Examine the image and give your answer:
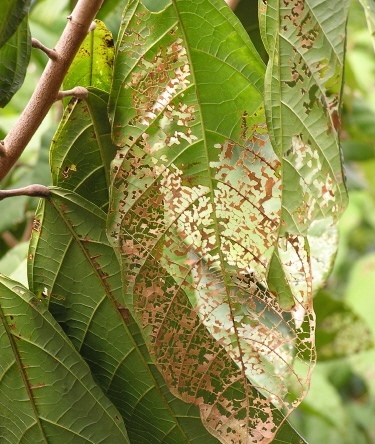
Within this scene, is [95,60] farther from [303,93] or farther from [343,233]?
[343,233]

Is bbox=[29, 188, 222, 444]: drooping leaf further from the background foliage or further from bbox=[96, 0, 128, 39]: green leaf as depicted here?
bbox=[96, 0, 128, 39]: green leaf

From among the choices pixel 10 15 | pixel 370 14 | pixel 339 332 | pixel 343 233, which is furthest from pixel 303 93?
pixel 343 233

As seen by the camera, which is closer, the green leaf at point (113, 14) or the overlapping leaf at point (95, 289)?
the overlapping leaf at point (95, 289)

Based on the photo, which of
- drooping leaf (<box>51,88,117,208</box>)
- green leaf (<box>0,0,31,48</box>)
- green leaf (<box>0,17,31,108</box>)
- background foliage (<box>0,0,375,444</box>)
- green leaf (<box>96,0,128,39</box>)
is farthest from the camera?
background foliage (<box>0,0,375,444</box>)

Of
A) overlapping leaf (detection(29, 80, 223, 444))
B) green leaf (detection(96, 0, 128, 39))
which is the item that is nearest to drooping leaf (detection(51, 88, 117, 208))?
overlapping leaf (detection(29, 80, 223, 444))

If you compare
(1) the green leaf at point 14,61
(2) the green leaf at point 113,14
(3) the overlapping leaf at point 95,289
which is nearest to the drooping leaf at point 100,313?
(3) the overlapping leaf at point 95,289

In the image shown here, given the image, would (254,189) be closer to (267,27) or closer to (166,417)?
(267,27)

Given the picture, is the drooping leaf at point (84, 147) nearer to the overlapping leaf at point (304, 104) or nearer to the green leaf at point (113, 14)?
the overlapping leaf at point (304, 104)
